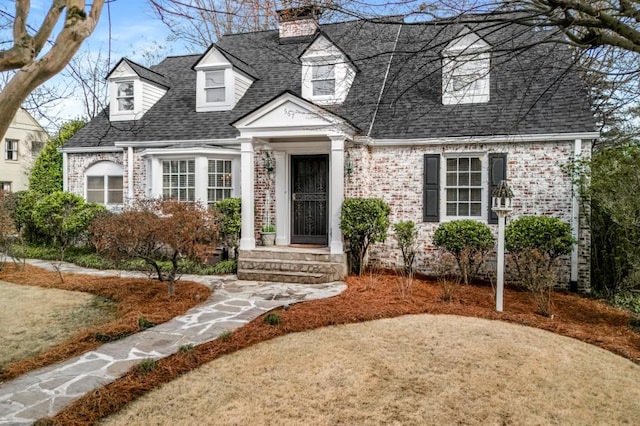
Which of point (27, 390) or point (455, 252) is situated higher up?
point (455, 252)

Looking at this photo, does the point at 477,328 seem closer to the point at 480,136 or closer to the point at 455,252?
the point at 455,252

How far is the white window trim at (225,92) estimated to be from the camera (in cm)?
1328

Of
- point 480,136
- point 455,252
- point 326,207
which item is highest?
point 480,136

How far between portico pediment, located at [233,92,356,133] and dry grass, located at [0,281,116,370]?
491cm

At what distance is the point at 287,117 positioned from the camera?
10391mm

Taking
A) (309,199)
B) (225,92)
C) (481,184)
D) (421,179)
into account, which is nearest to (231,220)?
(309,199)

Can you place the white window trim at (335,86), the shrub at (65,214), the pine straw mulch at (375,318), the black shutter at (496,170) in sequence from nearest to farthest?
the pine straw mulch at (375,318) → the black shutter at (496,170) → the white window trim at (335,86) → the shrub at (65,214)

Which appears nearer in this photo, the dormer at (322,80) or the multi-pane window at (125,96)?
the dormer at (322,80)

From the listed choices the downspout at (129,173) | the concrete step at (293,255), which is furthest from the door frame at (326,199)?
the downspout at (129,173)

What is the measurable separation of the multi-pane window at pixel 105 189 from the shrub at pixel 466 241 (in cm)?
971

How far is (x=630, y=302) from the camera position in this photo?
29.0 feet

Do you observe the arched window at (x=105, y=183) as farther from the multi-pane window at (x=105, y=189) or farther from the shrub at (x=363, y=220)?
the shrub at (x=363, y=220)

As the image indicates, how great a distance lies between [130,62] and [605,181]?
1295cm

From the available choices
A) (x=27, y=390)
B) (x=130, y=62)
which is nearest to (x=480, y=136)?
(x=27, y=390)
